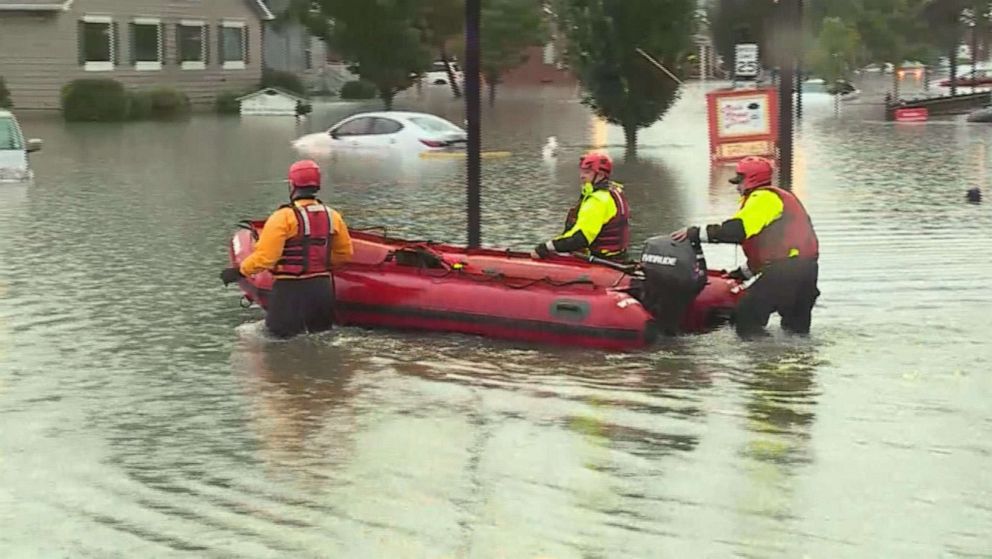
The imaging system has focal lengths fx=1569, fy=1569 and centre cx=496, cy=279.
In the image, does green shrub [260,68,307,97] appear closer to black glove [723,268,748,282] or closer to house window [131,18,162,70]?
house window [131,18,162,70]

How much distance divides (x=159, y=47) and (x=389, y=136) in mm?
21880

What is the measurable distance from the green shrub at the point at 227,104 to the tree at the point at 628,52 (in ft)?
75.2

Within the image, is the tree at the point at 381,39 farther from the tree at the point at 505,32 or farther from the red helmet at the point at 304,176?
the red helmet at the point at 304,176

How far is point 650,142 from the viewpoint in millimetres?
39344

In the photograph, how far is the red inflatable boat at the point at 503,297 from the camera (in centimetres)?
1198

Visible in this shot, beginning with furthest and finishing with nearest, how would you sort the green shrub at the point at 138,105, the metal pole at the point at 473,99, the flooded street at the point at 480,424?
the green shrub at the point at 138,105
the metal pole at the point at 473,99
the flooded street at the point at 480,424

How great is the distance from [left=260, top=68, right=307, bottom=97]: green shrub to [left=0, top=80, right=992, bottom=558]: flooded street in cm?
4040

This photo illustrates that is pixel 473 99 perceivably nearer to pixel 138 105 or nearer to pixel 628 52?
pixel 628 52

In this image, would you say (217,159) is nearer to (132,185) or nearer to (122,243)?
(132,185)

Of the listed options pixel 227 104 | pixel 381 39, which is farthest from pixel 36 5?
pixel 381 39

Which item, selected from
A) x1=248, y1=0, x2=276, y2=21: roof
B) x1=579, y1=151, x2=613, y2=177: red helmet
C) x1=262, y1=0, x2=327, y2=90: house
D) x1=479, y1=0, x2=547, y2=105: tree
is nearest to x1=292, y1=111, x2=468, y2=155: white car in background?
x1=579, y1=151, x2=613, y2=177: red helmet

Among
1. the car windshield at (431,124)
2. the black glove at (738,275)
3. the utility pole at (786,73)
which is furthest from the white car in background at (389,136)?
the black glove at (738,275)

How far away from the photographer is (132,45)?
52.6 m

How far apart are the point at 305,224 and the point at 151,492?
437cm
